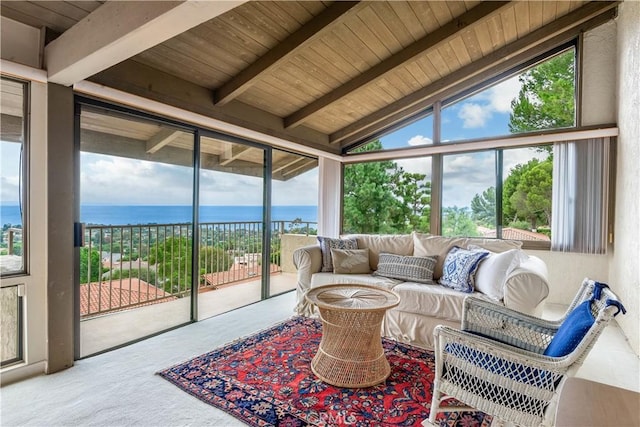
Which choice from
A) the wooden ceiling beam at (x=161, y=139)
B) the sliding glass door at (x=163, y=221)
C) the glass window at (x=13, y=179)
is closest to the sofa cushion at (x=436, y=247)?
the sliding glass door at (x=163, y=221)

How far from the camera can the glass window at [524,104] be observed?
4.10 metres

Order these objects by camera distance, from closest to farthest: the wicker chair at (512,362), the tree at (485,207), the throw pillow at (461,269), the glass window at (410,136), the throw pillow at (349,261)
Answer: the wicker chair at (512,362), the throw pillow at (461,269), the throw pillow at (349,261), the tree at (485,207), the glass window at (410,136)

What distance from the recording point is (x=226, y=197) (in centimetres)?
389

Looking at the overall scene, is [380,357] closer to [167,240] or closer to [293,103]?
[167,240]

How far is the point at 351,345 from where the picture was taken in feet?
7.27

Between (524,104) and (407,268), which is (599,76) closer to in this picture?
(524,104)

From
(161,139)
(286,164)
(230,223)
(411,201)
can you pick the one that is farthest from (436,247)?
(161,139)

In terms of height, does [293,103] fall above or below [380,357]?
above

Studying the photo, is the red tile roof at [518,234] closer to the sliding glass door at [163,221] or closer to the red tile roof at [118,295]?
the sliding glass door at [163,221]

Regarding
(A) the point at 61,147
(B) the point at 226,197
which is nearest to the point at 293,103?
(B) the point at 226,197

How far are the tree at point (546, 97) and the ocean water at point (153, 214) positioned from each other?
11.4ft

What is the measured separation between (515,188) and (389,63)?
7.67ft

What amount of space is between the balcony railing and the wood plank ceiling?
136 centimetres

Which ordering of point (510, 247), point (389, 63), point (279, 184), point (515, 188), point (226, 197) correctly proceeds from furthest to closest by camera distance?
point (279, 184), point (515, 188), point (226, 197), point (389, 63), point (510, 247)
